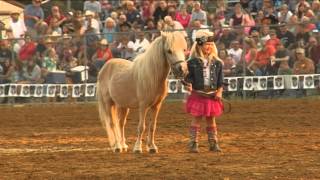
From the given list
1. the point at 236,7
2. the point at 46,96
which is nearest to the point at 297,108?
the point at 236,7

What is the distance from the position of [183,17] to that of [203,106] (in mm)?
13814

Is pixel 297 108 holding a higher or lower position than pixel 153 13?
lower

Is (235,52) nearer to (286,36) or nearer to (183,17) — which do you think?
(286,36)

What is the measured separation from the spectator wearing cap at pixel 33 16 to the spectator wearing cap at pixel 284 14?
8068 millimetres

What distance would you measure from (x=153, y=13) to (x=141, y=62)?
14956mm

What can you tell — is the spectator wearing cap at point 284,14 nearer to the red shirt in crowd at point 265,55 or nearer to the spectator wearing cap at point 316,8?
the spectator wearing cap at point 316,8

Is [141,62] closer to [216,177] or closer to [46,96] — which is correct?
[216,177]

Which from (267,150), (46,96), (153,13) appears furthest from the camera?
(153,13)

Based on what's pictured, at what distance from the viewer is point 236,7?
26.2m

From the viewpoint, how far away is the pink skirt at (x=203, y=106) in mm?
13172

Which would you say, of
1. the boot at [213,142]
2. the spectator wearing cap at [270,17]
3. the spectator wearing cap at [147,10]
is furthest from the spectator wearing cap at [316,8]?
the boot at [213,142]

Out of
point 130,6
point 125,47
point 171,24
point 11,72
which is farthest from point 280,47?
point 11,72

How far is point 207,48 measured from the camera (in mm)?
13391

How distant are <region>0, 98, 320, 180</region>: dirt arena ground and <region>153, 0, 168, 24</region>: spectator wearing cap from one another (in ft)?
18.9
